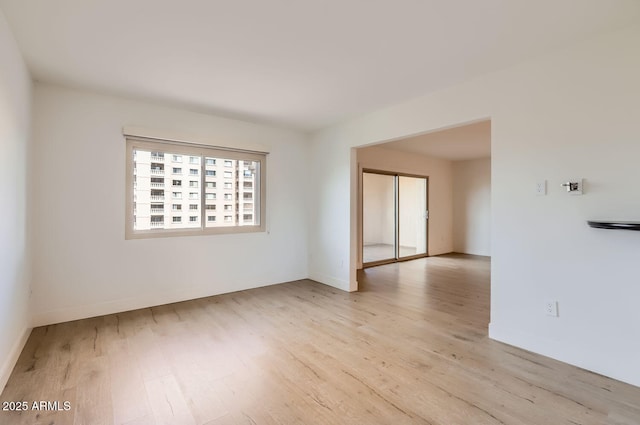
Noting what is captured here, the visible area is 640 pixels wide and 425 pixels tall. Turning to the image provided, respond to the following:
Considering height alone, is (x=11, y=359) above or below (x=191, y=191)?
below

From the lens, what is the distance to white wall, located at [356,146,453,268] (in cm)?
650

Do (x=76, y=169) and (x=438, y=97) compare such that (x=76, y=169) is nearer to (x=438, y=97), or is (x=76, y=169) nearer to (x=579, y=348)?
(x=438, y=97)

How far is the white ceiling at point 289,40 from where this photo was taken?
6.20 feet

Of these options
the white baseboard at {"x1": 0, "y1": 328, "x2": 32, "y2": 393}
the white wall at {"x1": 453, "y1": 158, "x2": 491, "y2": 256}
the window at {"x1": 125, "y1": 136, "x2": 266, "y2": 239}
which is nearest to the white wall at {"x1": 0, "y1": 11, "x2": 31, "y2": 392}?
the white baseboard at {"x1": 0, "y1": 328, "x2": 32, "y2": 393}

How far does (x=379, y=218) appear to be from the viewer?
273 inches

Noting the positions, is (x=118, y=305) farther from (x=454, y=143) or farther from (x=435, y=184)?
(x=435, y=184)

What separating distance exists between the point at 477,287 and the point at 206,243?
4.03 metres

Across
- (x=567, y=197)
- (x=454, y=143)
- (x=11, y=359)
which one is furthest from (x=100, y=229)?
(x=454, y=143)

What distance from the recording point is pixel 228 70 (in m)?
2.74

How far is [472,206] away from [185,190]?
22.6ft

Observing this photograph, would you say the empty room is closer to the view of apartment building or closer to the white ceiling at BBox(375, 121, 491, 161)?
the view of apartment building

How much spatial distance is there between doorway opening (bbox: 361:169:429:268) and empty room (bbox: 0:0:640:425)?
222 cm

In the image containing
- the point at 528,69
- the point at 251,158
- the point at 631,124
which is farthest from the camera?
the point at 251,158

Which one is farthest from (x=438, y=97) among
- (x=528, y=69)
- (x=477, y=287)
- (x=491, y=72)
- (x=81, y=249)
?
(x=81, y=249)
